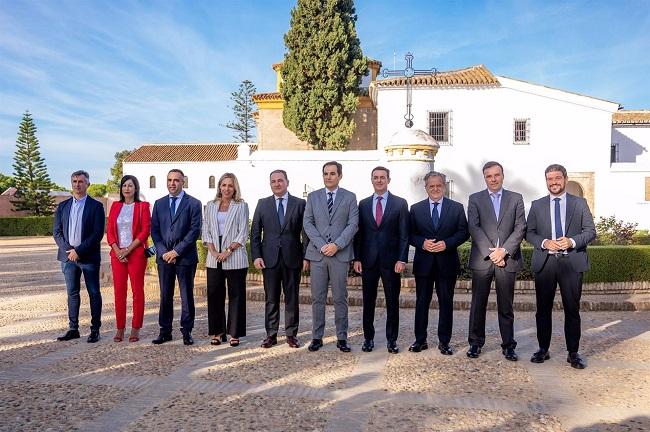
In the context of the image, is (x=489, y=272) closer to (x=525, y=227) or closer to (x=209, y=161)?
(x=525, y=227)

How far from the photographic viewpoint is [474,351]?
4.92 metres

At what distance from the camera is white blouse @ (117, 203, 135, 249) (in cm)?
554

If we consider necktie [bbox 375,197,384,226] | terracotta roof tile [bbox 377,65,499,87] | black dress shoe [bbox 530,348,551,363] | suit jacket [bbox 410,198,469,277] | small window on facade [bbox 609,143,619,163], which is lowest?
black dress shoe [bbox 530,348,551,363]

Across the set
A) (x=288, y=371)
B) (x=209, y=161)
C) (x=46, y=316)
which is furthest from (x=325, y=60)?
(x=288, y=371)

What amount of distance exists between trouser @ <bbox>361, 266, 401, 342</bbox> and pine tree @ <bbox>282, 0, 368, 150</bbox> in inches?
705

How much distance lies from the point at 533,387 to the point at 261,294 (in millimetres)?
4709

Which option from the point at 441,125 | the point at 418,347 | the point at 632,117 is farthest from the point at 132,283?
the point at 632,117

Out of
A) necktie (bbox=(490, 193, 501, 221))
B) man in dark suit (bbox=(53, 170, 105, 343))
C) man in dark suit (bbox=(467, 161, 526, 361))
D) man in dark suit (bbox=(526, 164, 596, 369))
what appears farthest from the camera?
man in dark suit (bbox=(53, 170, 105, 343))

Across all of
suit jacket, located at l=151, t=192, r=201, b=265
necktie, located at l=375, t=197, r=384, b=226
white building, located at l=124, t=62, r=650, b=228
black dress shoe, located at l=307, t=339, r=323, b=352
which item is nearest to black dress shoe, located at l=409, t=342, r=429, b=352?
black dress shoe, located at l=307, t=339, r=323, b=352

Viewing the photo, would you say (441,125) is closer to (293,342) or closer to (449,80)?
(449,80)

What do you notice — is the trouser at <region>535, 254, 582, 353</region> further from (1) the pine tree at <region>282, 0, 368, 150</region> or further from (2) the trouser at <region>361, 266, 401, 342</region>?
(1) the pine tree at <region>282, 0, 368, 150</region>

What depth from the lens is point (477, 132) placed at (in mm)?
20672

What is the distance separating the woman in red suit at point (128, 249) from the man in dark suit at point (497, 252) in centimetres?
347

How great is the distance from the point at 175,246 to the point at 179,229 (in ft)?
0.61
